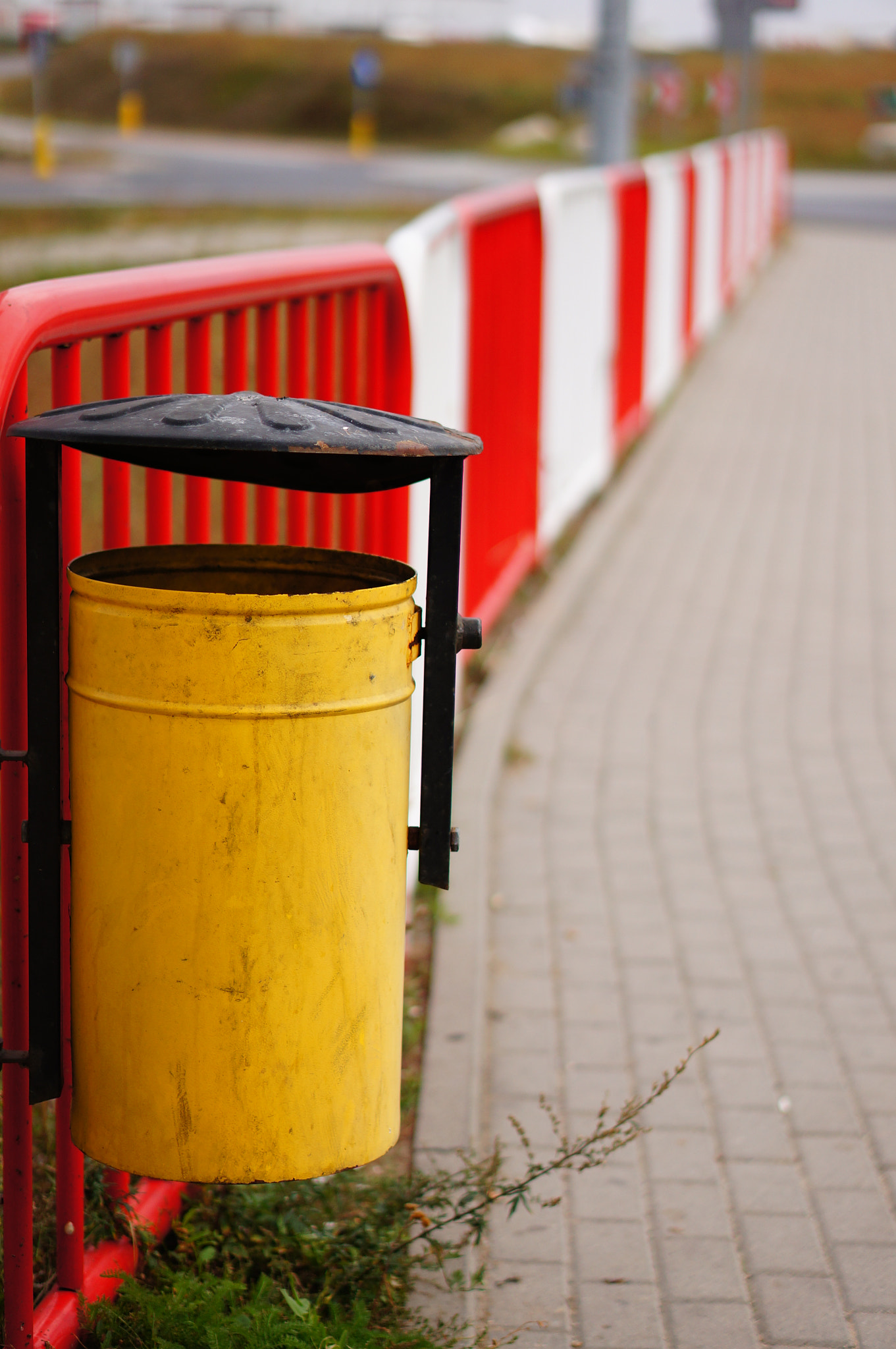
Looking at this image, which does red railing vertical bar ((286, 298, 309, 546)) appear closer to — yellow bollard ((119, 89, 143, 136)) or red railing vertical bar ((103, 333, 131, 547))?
red railing vertical bar ((103, 333, 131, 547))

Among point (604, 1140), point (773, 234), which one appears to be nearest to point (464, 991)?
point (604, 1140)

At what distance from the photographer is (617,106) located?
10.8 meters

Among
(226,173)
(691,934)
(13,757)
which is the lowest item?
(691,934)

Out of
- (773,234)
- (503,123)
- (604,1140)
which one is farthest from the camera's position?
(503,123)

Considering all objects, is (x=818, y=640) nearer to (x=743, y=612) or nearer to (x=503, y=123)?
(x=743, y=612)

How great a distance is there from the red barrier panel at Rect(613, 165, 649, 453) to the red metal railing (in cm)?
607

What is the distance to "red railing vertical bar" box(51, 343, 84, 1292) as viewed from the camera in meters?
2.29

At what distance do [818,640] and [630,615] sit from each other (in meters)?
0.77

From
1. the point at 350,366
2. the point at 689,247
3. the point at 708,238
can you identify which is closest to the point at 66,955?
the point at 350,366

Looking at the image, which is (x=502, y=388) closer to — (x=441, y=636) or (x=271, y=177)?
(x=441, y=636)

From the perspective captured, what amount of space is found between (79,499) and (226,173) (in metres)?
36.2

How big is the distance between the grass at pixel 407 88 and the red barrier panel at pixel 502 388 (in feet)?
162

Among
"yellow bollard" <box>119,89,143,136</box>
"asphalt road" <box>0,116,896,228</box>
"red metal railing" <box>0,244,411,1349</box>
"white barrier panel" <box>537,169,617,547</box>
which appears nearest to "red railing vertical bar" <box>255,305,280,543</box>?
"red metal railing" <box>0,244,411,1349</box>

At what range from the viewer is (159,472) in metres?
2.63
